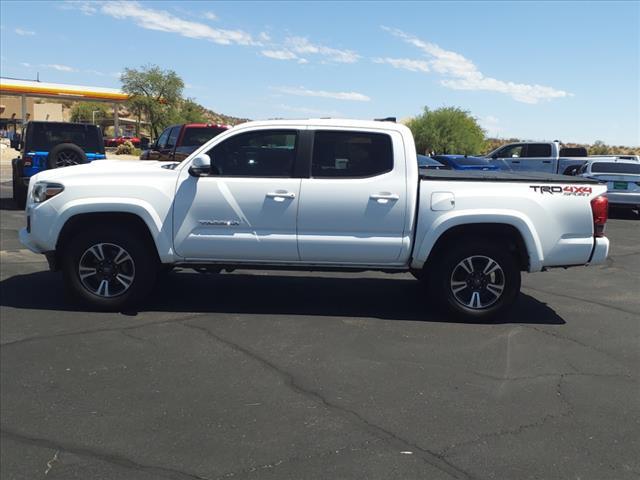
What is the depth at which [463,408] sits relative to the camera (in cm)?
436

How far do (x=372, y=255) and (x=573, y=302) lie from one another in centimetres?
281

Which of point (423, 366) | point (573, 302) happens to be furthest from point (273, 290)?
point (573, 302)

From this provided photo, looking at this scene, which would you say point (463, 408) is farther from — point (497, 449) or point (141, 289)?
point (141, 289)

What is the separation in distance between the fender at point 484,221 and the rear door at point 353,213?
26cm

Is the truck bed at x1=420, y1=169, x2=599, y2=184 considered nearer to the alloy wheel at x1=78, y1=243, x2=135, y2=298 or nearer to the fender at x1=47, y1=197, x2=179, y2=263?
the fender at x1=47, y1=197, x2=179, y2=263

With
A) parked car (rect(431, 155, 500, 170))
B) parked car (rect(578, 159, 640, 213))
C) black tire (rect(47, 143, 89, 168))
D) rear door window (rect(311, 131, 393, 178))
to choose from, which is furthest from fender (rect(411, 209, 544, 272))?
parked car (rect(578, 159, 640, 213))

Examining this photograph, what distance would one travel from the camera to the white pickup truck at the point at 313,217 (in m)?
6.29

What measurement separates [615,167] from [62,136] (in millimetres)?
14225

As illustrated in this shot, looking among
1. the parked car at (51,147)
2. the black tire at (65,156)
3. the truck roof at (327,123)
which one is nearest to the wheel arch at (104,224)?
the truck roof at (327,123)

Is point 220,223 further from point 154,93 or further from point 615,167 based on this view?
point 154,93

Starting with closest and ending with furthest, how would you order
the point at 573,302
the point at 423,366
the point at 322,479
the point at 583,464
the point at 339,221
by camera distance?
the point at 322,479
the point at 583,464
the point at 423,366
the point at 339,221
the point at 573,302

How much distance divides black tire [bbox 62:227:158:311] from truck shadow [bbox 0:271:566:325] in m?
0.26

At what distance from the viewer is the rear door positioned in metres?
6.29

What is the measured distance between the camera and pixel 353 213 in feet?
20.6
